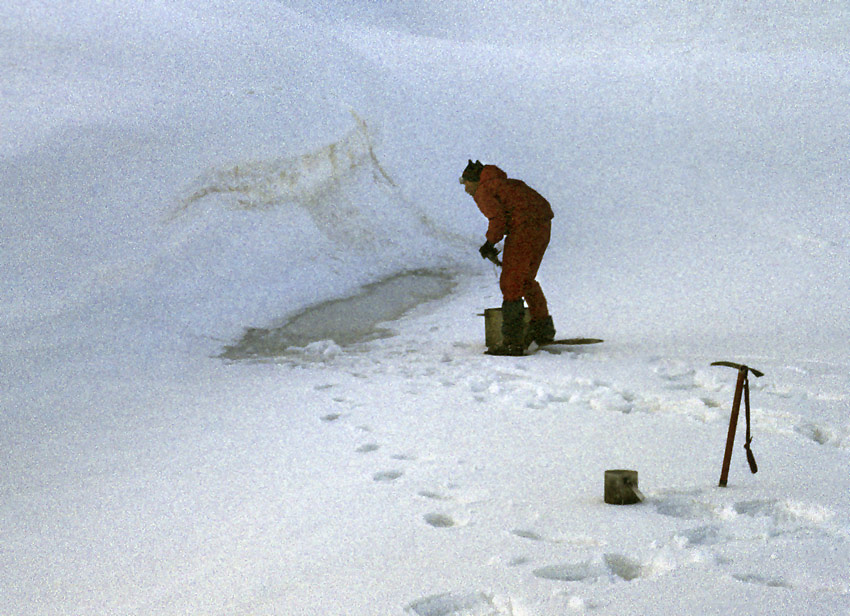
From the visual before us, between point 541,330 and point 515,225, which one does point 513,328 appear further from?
point 515,225

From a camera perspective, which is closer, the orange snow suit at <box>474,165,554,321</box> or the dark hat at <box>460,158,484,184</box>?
the orange snow suit at <box>474,165,554,321</box>

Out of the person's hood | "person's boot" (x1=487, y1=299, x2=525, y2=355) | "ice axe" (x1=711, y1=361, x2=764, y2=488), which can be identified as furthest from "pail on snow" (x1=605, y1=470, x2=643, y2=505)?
the person's hood

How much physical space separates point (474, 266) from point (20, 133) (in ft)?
14.6

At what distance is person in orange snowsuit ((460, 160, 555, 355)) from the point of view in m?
4.80

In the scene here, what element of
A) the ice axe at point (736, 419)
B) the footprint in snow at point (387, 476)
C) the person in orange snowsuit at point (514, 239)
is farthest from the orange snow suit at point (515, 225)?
the ice axe at point (736, 419)

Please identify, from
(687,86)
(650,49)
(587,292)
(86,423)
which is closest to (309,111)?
(587,292)

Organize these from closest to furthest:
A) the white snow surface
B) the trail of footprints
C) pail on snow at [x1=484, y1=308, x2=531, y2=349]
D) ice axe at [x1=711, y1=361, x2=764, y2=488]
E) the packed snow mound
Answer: the trail of footprints, the white snow surface, ice axe at [x1=711, y1=361, x2=764, y2=488], pail on snow at [x1=484, y1=308, x2=531, y2=349], the packed snow mound

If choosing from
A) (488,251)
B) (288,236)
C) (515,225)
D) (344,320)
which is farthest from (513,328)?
(288,236)

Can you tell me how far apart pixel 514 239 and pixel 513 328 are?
1.92 ft

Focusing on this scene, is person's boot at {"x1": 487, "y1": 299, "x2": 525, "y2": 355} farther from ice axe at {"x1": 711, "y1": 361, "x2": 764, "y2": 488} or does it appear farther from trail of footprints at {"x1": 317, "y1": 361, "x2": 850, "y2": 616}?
ice axe at {"x1": 711, "y1": 361, "x2": 764, "y2": 488}

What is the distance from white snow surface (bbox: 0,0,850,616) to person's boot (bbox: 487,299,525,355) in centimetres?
24

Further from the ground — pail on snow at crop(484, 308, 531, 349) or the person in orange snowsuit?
the person in orange snowsuit

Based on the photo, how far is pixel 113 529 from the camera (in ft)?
7.63

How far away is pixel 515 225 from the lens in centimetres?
489
